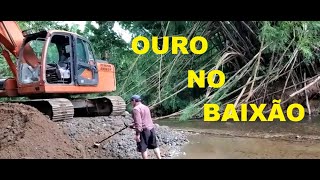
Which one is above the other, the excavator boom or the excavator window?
the excavator boom

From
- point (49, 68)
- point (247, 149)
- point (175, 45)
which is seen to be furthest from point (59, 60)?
point (175, 45)

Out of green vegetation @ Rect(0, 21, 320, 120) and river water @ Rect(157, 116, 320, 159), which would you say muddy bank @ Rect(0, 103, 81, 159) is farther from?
green vegetation @ Rect(0, 21, 320, 120)

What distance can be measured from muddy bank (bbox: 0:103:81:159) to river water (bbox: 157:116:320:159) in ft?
3.33

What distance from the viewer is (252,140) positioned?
382 cm

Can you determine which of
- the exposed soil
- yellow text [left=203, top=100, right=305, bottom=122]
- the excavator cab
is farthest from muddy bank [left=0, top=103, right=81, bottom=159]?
yellow text [left=203, top=100, right=305, bottom=122]

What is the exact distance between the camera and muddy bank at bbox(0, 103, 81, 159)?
298 centimetres

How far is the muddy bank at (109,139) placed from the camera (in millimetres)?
3314

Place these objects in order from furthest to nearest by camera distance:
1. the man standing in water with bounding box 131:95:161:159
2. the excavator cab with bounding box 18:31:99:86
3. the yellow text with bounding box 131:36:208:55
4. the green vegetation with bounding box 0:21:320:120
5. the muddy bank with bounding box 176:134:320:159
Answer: the yellow text with bounding box 131:36:208:55
the green vegetation with bounding box 0:21:320:120
the excavator cab with bounding box 18:31:99:86
the muddy bank with bounding box 176:134:320:159
the man standing in water with bounding box 131:95:161:159

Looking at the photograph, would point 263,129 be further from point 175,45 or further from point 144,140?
point 175,45

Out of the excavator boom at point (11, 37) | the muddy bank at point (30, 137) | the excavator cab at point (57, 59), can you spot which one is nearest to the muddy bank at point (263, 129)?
the excavator cab at point (57, 59)

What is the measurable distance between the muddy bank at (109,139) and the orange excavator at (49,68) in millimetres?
242

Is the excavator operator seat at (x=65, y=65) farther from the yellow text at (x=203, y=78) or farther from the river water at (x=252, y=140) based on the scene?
the yellow text at (x=203, y=78)
